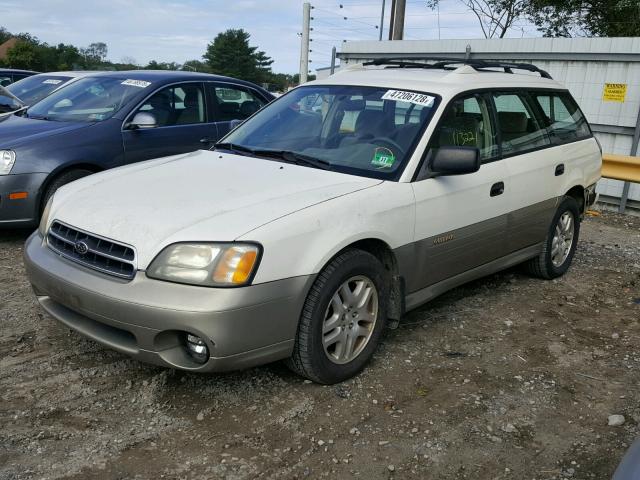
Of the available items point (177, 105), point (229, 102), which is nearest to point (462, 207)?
point (177, 105)

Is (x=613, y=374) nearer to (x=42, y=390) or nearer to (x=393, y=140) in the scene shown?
(x=393, y=140)

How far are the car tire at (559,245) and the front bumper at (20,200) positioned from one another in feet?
14.3

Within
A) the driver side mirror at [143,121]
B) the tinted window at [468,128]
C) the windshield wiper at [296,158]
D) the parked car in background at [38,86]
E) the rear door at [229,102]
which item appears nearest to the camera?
the windshield wiper at [296,158]

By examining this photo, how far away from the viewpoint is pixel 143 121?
605cm

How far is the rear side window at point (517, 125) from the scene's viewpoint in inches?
177

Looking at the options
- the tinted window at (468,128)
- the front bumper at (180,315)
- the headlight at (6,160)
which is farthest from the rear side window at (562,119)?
the headlight at (6,160)

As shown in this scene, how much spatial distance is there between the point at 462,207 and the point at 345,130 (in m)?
0.90

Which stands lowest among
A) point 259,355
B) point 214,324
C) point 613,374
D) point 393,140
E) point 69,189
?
point 613,374

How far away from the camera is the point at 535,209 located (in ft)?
15.8

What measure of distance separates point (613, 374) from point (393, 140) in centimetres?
196

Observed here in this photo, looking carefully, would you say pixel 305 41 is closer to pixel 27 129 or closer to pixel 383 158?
pixel 27 129

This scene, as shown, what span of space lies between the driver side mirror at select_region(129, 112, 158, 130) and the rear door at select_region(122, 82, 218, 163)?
0.05 meters

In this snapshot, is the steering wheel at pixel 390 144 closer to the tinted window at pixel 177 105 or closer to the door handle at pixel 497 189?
the door handle at pixel 497 189

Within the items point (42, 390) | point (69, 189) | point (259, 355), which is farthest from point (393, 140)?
point (42, 390)
